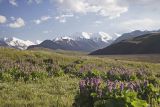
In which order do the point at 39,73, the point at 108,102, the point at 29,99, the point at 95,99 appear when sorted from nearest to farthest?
the point at 108,102 < the point at 95,99 < the point at 29,99 < the point at 39,73

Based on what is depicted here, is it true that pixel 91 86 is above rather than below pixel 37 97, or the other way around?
above

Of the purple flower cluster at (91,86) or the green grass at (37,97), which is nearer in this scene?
the purple flower cluster at (91,86)

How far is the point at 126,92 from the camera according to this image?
8578mm

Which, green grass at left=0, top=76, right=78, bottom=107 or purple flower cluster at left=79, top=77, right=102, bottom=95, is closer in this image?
purple flower cluster at left=79, top=77, right=102, bottom=95

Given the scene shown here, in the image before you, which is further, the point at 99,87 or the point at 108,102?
the point at 99,87

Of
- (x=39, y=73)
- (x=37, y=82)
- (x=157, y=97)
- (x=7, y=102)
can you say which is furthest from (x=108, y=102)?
(x=39, y=73)

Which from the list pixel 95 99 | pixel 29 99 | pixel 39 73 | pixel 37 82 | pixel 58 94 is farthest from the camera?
pixel 39 73

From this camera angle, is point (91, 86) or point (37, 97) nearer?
point (91, 86)

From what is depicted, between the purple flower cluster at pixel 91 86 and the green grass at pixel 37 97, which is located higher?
the purple flower cluster at pixel 91 86

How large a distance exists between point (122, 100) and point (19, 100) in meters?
5.03

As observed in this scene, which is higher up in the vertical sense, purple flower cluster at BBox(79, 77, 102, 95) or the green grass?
purple flower cluster at BBox(79, 77, 102, 95)

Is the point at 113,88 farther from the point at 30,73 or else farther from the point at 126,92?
Answer: the point at 30,73

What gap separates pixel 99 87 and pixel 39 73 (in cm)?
1030

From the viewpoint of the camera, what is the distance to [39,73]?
19.3m
